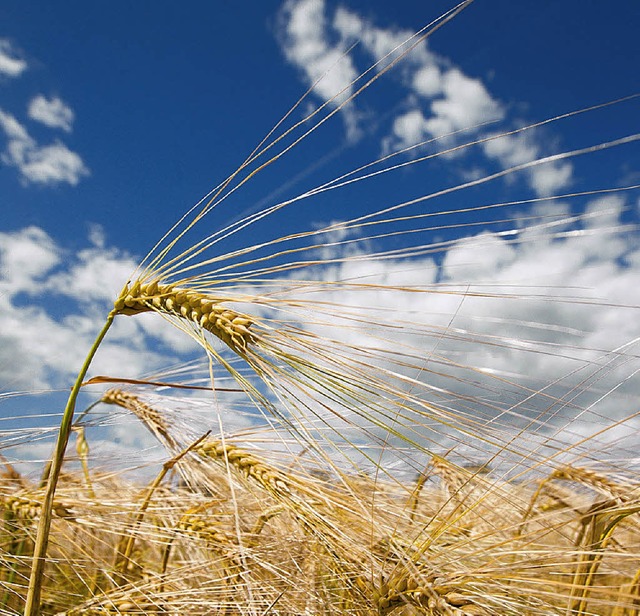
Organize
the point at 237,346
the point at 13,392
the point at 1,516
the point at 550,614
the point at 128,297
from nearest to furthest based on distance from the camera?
the point at 550,614 → the point at 237,346 → the point at 128,297 → the point at 13,392 → the point at 1,516

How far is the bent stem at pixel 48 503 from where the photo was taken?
101 cm

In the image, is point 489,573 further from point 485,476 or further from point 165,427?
point 165,427

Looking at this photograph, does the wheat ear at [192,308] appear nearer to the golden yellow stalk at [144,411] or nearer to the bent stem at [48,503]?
the bent stem at [48,503]

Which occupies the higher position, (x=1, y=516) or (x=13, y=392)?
(x=13, y=392)

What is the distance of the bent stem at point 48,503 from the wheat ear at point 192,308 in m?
0.07

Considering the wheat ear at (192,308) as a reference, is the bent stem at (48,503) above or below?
below

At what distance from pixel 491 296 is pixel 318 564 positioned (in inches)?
33.3

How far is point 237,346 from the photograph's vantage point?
1.02 m

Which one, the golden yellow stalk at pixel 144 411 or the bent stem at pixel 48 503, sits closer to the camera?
the bent stem at pixel 48 503

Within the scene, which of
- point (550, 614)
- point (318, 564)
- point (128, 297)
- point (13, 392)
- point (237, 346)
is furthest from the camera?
point (13, 392)

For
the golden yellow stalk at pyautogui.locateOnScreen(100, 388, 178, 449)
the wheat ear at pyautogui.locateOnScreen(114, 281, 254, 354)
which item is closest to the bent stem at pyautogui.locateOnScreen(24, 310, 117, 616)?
the wheat ear at pyautogui.locateOnScreen(114, 281, 254, 354)

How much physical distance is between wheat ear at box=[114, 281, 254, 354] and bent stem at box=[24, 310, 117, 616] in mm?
67

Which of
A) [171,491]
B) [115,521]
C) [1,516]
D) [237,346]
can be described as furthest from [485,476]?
[1,516]

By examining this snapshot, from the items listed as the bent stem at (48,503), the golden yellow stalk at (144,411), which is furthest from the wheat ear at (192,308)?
the golden yellow stalk at (144,411)
